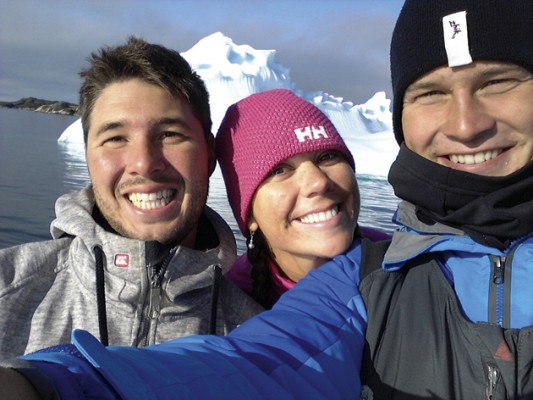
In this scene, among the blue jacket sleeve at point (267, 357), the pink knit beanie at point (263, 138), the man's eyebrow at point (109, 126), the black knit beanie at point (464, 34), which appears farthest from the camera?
the pink knit beanie at point (263, 138)

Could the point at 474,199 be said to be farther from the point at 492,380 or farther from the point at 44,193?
the point at 44,193

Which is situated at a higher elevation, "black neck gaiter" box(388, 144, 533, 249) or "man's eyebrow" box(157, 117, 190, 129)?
"man's eyebrow" box(157, 117, 190, 129)

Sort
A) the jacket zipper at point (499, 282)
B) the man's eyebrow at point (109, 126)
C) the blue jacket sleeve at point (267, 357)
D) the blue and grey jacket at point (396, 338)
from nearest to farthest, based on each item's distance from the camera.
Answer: the blue jacket sleeve at point (267, 357) < the blue and grey jacket at point (396, 338) < the jacket zipper at point (499, 282) < the man's eyebrow at point (109, 126)

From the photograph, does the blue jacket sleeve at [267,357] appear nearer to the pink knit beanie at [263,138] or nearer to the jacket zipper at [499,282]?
the jacket zipper at [499,282]

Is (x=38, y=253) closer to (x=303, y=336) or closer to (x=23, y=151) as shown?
(x=303, y=336)

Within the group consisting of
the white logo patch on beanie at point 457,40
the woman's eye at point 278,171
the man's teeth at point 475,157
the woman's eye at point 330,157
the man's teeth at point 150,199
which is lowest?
the man's teeth at point 150,199

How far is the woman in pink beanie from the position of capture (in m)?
1.88

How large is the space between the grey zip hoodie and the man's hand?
0.98 metres

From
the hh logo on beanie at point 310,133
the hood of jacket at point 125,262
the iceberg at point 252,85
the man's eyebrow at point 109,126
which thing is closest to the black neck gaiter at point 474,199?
the hh logo on beanie at point 310,133

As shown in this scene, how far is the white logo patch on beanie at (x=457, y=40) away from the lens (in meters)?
1.37

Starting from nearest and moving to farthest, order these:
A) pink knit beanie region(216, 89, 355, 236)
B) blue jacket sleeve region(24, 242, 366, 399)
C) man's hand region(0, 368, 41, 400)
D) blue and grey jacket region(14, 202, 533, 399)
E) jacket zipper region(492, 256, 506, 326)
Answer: man's hand region(0, 368, 41, 400)
blue jacket sleeve region(24, 242, 366, 399)
blue and grey jacket region(14, 202, 533, 399)
jacket zipper region(492, 256, 506, 326)
pink knit beanie region(216, 89, 355, 236)

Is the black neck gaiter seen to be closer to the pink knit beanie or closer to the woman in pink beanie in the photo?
the woman in pink beanie

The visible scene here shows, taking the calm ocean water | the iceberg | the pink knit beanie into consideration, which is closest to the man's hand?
the pink knit beanie

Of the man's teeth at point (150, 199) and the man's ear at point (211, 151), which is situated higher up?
the man's ear at point (211, 151)
